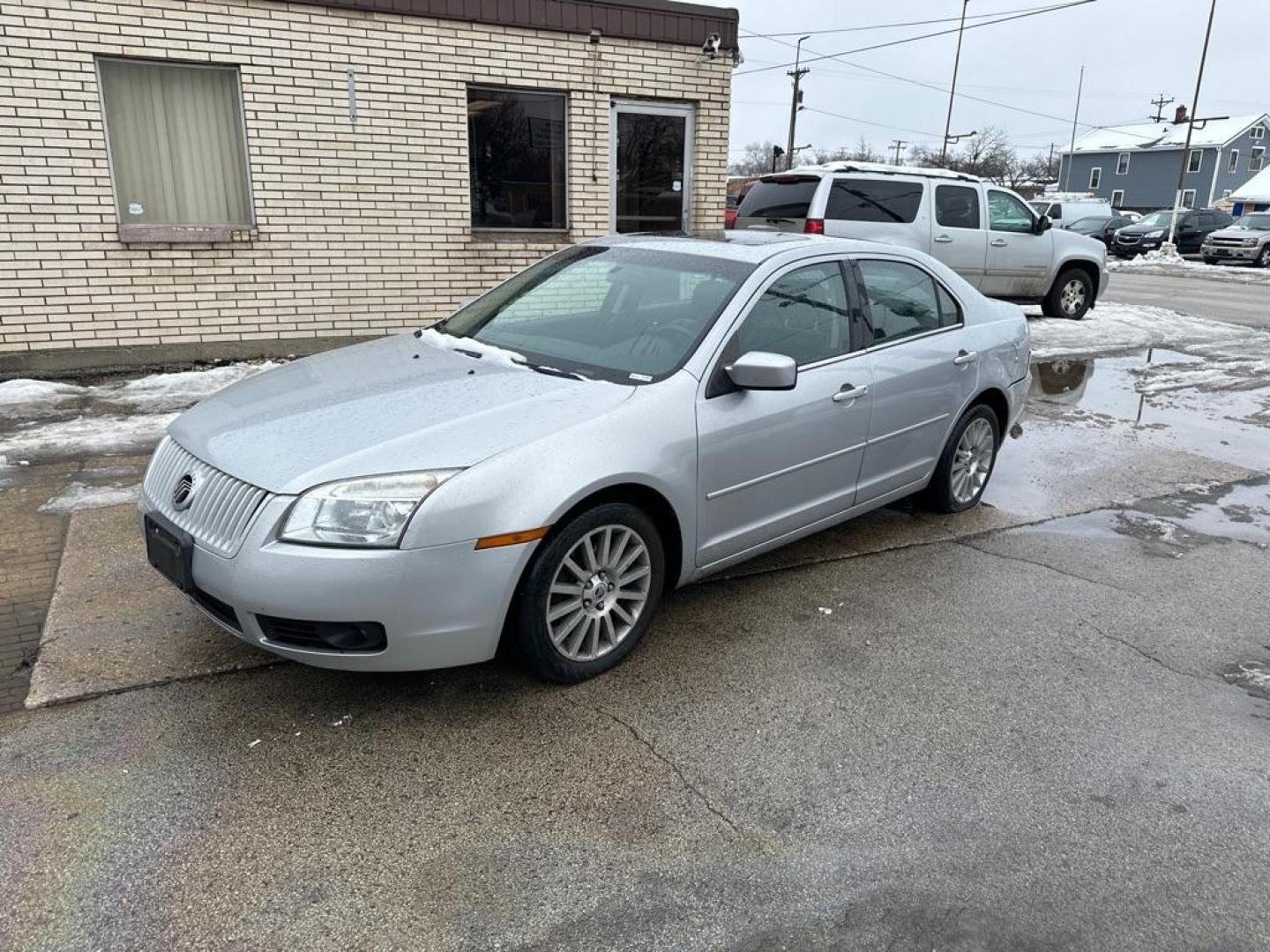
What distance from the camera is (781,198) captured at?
37.0ft

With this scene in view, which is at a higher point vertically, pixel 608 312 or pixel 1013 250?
pixel 608 312

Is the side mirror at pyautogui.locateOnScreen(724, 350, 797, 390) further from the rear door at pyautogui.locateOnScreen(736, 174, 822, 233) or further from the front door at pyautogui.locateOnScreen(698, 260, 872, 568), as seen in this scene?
the rear door at pyautogui.locateOnScreen(736, 174, 822, 233)

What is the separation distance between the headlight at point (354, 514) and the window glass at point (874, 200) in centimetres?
898

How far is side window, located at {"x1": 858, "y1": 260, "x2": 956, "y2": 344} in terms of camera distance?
4.70 meters

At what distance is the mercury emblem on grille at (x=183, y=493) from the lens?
3250 mm

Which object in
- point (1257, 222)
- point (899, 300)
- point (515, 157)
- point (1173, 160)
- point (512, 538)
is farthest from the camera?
point (1173, 160)

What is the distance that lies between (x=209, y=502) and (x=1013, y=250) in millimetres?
12025

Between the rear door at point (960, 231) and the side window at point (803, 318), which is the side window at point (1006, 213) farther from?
the side window at point (803, 318)

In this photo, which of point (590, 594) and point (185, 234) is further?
point (185, 234)

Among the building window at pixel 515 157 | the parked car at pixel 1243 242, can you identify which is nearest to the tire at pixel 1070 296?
the building window at pixel 515 157

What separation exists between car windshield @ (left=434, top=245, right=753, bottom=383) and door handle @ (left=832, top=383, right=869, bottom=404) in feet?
2.29

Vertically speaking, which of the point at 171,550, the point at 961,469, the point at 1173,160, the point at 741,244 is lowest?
the point at 961,469

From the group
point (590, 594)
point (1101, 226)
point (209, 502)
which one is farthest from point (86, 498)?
point (1101, 226)

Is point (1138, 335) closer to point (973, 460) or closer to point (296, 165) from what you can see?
point (973, 460)
